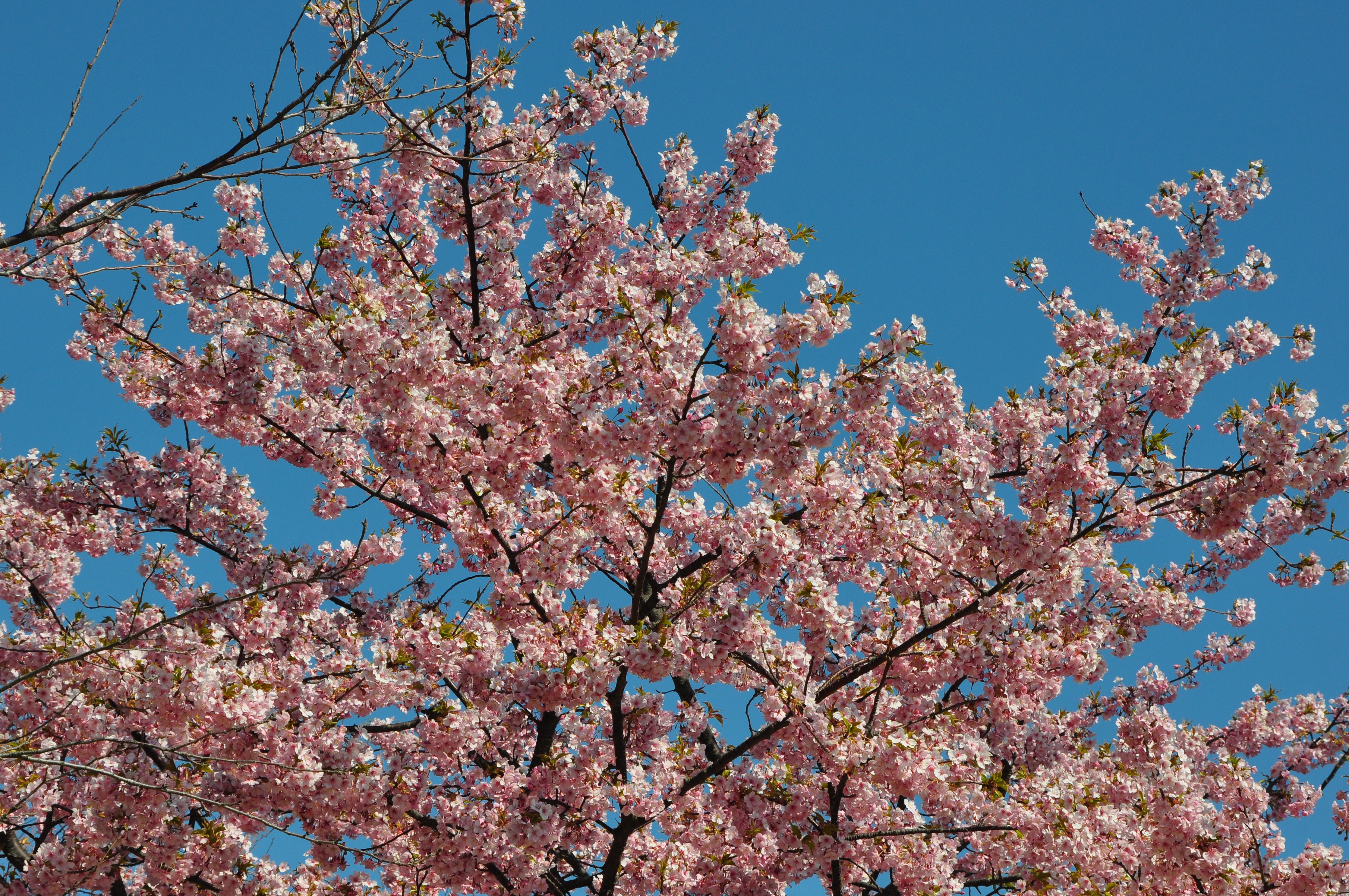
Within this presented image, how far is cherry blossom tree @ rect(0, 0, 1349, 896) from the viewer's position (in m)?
6.50

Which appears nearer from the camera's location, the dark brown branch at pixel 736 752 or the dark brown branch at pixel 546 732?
the dark brown branch at pixel 736 752

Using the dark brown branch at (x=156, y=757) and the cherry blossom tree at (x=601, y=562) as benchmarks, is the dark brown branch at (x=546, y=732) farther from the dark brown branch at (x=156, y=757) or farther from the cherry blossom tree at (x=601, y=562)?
the dark brown branch at (x=156, y=757)

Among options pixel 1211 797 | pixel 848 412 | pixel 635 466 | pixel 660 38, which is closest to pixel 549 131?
pixel 660 38

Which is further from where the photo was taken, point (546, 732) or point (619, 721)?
point (546, 732)

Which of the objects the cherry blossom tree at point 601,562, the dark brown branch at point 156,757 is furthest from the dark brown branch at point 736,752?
the dark brown branch at point 156,757

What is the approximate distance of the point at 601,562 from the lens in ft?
31.4

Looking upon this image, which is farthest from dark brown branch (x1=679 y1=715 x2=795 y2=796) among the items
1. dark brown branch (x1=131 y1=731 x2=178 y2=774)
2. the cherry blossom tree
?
dark brown branch (x1=131 y1=731 x2=178 y2=774)

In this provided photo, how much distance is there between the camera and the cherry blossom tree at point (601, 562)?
21.3ft

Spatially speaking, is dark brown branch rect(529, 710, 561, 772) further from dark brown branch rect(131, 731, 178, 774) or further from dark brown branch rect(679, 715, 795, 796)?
dark brown branch rect(131, 731, 178, 774)

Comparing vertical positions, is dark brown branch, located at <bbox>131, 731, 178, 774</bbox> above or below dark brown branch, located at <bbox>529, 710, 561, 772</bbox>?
below

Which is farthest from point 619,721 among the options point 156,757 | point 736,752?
point 156,757

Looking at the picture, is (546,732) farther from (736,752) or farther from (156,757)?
(156,757)

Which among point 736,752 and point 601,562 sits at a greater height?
point 601,562

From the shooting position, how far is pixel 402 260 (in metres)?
9.34
